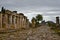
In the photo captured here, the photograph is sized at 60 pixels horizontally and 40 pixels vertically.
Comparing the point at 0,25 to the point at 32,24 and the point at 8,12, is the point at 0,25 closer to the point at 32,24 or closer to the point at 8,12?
the point at 8,12

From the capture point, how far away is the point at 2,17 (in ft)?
107

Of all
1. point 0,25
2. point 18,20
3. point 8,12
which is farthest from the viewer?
point 18,20

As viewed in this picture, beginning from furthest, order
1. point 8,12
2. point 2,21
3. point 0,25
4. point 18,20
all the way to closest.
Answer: point 18,20, point 8,12, point 2,21, point 0,25

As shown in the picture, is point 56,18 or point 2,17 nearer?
point 2,17

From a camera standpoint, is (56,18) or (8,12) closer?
(8,12)

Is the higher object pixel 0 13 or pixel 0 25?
pixel 0 13

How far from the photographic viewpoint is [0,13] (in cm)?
3044

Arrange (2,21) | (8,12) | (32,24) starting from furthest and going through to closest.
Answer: (32,24) < (8,12) < (2,21)

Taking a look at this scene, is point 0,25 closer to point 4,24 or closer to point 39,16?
point 4,24

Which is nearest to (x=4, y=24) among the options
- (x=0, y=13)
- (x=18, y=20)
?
(x=0, y=13)

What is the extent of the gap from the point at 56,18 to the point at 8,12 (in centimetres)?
3834

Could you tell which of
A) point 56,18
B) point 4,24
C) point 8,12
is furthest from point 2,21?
point 56,18

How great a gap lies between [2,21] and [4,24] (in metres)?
0.68

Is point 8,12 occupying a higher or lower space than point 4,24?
higher
